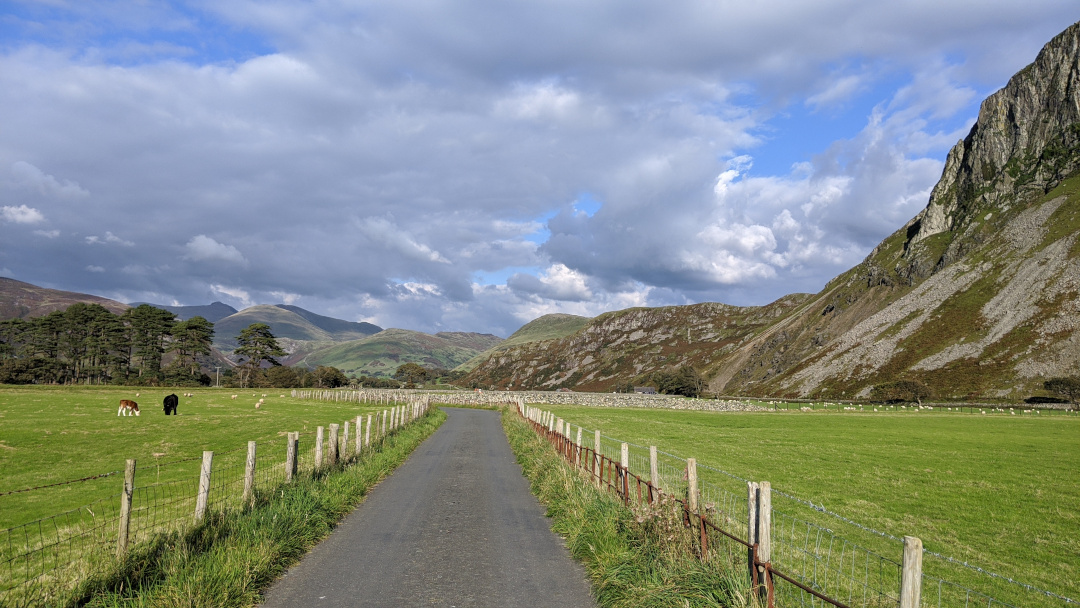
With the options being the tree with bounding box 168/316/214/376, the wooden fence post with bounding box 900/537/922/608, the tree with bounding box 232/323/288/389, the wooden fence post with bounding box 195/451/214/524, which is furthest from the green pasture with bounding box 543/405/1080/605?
the tree with bounding box 168/316/214/376

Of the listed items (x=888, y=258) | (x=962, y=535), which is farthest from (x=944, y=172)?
(x=962, y=535)

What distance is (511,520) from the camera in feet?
43.2

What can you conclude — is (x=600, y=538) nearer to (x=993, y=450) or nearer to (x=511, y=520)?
(x=511, y=520)

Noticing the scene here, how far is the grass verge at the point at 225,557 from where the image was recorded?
24.4 ft

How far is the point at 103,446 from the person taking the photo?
27.4 metres

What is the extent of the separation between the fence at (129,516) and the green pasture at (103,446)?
0.58 m

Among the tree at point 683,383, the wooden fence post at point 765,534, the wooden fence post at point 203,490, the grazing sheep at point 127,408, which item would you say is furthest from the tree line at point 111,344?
the wooden fence post at point 765,534

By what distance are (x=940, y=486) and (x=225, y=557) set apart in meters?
22.0

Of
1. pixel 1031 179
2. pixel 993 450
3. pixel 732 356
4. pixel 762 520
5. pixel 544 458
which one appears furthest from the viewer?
pixel 732 356

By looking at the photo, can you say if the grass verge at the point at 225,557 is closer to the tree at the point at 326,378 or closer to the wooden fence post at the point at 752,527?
the wooden fence post at the point at 752,527

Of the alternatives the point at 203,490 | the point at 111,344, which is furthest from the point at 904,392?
the point at 111,344

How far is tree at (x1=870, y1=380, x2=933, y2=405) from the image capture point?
89.2 meters

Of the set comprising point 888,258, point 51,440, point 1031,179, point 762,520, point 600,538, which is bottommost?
point 51,440

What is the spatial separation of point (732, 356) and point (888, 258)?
175 ft
